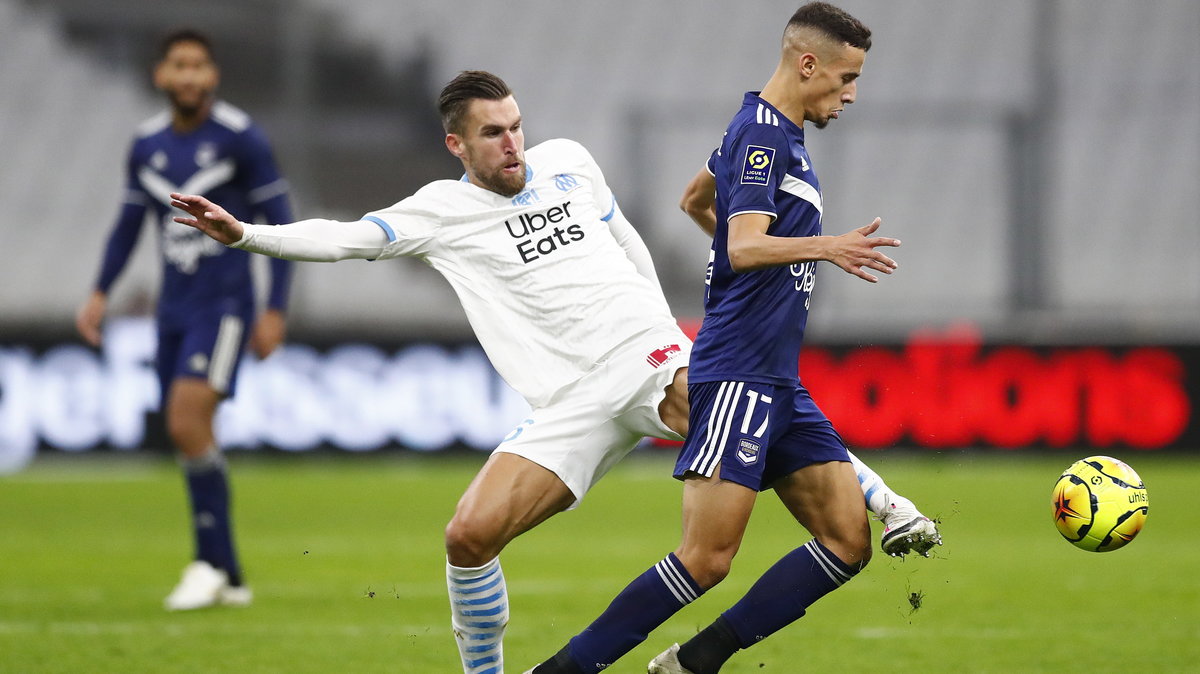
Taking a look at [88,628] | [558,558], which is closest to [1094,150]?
[558,558]

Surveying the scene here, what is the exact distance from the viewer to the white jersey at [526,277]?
4805 mm

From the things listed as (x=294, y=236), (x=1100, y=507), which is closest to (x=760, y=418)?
(x=1100, y=507)

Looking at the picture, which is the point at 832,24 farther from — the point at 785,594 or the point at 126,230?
the point at 126,230

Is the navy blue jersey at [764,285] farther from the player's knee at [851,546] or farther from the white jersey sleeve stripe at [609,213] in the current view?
the white jersey sleeve stripe at [609,213]

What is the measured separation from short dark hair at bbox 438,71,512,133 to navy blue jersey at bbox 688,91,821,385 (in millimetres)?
764

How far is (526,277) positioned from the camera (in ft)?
15.9

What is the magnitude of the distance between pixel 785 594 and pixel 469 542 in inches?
37.0

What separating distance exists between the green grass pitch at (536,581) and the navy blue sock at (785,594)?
370 mm

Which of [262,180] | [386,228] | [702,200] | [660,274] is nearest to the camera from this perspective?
[386,228]

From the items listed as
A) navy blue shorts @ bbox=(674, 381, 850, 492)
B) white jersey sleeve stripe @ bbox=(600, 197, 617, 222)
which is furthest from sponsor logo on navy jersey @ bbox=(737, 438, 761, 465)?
white jersey sleeve stripe @ bbox=(600, 197, 617, 222)

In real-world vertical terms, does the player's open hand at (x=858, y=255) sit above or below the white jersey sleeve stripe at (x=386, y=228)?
above

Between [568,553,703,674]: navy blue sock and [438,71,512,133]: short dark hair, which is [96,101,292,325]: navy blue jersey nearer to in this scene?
[438,71,512,133]: short dark hair

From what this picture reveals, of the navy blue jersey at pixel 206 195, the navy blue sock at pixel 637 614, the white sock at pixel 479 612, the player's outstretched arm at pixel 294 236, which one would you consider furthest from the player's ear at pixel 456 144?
the navy blue jersey at pixel 206 195

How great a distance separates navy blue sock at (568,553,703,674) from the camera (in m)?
4.43
